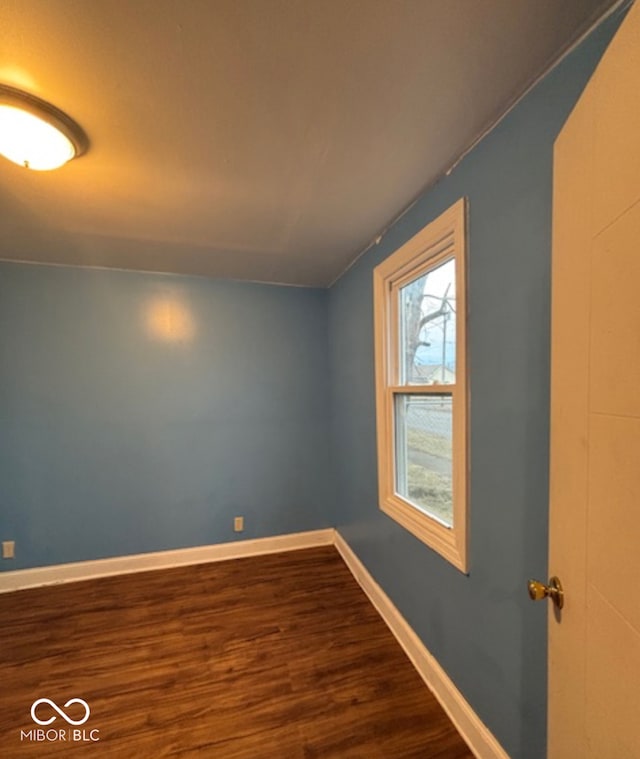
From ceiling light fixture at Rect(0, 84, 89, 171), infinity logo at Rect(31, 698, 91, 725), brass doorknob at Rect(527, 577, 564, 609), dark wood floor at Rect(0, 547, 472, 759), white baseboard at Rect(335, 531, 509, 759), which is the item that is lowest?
dark wood floor at Rect(0, 547, 472, 759)

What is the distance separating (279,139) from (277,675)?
2398 mm

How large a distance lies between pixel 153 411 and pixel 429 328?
2210mm

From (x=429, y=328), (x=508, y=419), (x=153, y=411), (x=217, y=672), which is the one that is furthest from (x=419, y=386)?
(x=153, y=411)

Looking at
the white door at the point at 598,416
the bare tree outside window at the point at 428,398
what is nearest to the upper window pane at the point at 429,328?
the bare tree outside window at the point at 428,398

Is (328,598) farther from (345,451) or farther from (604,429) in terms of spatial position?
(604,429)

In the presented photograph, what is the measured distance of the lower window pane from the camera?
158 cm

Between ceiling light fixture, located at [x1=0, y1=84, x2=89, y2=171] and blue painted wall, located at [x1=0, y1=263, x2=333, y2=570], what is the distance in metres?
1.45

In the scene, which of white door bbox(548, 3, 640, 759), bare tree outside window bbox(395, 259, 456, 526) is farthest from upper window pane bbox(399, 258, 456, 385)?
white door bbox(548, 3, 640, 759)

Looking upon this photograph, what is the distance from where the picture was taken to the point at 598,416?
61 cm

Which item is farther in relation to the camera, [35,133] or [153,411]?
[153,411]

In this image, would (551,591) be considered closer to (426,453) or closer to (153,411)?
(426,453)

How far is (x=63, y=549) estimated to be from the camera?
2.52 m

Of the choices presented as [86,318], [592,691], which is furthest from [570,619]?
[86,318]

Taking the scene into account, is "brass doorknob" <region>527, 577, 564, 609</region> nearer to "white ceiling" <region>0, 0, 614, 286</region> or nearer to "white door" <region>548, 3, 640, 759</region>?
"white door" <region>548, 3, 640, 759</region>
